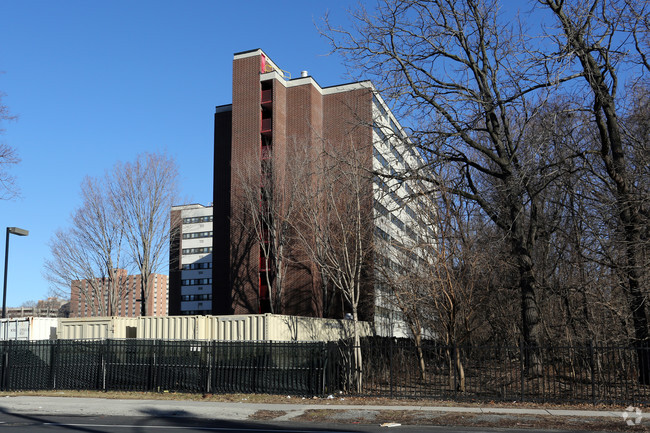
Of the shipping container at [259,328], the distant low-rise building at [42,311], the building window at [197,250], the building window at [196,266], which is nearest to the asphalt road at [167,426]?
the shipping container at [259,328]

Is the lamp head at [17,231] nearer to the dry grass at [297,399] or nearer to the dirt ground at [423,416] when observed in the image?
the dry grass at [297,399]

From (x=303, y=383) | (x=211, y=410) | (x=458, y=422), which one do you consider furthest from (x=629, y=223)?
(x=211, y=410)

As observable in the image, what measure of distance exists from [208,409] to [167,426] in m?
2.94

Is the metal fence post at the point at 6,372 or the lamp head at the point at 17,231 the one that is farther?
the lamp head at the point at 17,231

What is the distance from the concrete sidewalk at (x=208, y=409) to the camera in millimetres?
14422

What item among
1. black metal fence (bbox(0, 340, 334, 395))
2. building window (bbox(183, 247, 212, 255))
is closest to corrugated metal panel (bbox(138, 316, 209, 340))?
black metal fence (bbox(0, 340, 334, 395))

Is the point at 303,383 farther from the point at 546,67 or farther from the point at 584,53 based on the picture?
the point at 584,53

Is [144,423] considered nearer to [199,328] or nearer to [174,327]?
[199,328]

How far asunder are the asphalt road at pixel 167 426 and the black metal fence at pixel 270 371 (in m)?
4.40

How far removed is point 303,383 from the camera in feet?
59.2

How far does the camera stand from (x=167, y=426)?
12617 mm

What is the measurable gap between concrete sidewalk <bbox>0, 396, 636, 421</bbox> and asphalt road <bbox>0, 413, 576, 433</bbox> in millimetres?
924

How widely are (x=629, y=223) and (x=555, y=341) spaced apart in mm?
7862

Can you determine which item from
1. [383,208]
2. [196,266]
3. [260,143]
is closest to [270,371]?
[383,208]
